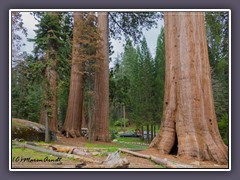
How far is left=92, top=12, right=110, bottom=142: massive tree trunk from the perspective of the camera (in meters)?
5.72

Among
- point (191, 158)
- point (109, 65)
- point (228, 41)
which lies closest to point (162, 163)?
point (191, 158)

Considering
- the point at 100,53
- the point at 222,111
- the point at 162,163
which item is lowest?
the point at 162,163

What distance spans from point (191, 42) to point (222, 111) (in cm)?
119

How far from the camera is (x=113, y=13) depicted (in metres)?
5.66

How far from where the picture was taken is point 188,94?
5754 mm

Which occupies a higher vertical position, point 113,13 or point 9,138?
point 113,13

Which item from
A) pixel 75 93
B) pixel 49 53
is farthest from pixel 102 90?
pixel 49 53

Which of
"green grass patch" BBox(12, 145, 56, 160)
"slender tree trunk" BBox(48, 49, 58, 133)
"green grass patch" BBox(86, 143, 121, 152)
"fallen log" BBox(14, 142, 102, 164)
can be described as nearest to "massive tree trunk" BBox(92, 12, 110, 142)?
"green grass patch" BBox(86, 143, 121, 152)

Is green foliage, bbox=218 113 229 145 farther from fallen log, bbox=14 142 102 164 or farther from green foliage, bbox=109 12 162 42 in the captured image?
fallen log, bbox=14 142 102 164

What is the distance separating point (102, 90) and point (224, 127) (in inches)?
78.1

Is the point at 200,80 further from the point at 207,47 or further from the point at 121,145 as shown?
the point at 121,145

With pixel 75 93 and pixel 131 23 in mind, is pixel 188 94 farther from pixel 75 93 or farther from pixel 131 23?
pixel 75 93

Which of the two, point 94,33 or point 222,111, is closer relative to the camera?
point 222,111

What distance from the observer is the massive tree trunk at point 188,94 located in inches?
221
